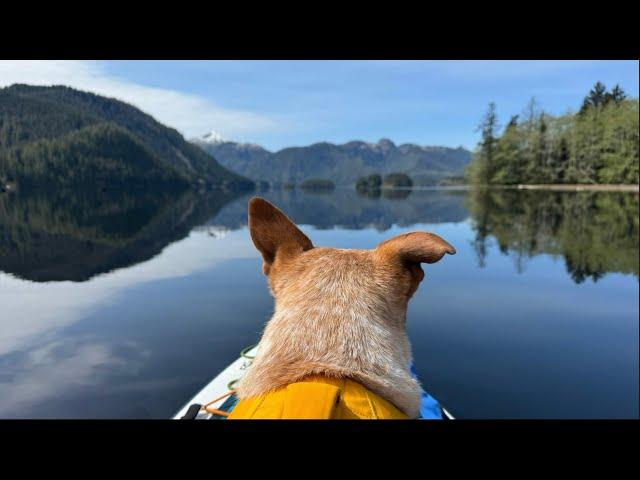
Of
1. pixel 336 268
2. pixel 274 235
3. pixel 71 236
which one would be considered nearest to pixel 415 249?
pixel 336 268

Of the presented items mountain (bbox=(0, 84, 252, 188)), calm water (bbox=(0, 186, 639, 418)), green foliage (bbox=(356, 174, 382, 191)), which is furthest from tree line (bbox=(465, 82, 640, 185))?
mountain (bbox=(0, 84, 252, 188))

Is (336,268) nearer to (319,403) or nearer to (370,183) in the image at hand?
(319,403)

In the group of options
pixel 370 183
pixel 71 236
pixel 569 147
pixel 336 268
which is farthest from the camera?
pixel 370 183

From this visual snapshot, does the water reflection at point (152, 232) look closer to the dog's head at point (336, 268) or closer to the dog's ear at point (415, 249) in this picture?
the dog's head at point (336, 268)

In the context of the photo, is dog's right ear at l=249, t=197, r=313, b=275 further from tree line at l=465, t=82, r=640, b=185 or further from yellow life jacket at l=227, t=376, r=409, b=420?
tree line at l=465, t=82, r=640, b=185

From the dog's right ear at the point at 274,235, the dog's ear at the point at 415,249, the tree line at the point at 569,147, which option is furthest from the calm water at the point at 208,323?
the tree line at the point at 569,147

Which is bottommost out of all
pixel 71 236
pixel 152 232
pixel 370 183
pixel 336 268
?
pixel 152 232

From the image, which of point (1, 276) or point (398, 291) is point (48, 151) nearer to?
point (1, 276)

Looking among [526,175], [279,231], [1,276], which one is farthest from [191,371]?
[526,175]
